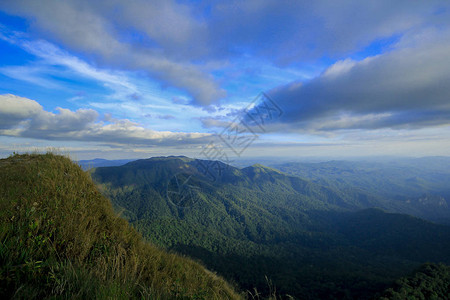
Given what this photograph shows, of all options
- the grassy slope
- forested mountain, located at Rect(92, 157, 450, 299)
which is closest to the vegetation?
forested mountain, located at Rect(92, 157, 450, 299)

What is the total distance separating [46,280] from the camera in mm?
2420

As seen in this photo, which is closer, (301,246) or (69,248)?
(69,248)

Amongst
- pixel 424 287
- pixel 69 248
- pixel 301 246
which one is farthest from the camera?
pixel 301 246

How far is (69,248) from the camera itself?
3492 millimetres

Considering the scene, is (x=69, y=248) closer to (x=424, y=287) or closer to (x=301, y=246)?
(x=424, y=287)

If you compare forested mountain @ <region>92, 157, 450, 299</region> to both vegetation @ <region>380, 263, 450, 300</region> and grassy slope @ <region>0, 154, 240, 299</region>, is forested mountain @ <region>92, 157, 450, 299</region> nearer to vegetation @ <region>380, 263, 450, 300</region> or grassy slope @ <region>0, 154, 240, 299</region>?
vegetation @ <region>380, 263, 450, 300</region>

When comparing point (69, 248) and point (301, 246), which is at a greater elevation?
point (69, 248)

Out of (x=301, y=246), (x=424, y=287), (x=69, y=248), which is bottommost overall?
(x=301, y=246)

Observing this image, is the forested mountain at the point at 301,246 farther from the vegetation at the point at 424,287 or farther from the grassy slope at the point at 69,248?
the grassy slope at the point at 69,248

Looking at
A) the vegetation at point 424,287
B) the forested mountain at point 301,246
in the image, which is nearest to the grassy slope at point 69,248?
the forested mountain at point 301,246

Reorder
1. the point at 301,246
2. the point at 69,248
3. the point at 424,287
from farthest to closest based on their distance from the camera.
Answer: the point at 301,246 < the point at 424,287 < the point at 69,248

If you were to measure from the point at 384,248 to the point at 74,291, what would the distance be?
17996cm

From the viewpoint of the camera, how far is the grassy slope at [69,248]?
2.37m

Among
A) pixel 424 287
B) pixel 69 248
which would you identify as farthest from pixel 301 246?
pixel 69 248
